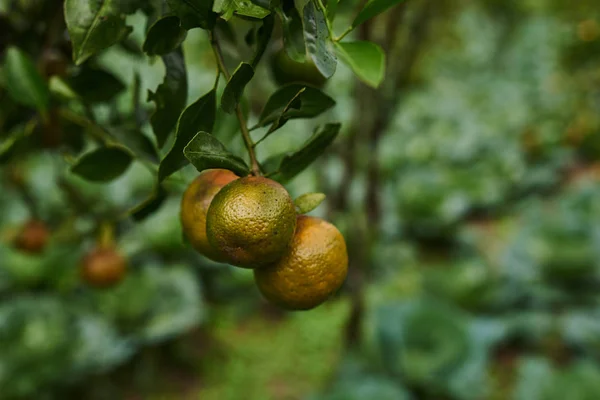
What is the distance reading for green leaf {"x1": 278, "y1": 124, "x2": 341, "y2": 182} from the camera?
1.33 ft

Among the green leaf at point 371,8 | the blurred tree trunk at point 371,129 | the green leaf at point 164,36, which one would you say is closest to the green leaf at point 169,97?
the green leaf at point 164,36

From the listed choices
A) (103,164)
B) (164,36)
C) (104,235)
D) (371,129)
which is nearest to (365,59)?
(164,36)

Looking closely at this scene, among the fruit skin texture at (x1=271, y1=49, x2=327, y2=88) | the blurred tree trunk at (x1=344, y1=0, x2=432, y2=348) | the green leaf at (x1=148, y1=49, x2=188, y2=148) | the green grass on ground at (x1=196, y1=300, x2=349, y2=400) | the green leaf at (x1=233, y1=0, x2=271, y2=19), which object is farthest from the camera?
the green grass on ground at (x1=196, y1=300, x2=349, y2=400)

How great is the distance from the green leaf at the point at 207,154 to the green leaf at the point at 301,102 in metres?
0.05

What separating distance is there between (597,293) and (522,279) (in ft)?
0.86

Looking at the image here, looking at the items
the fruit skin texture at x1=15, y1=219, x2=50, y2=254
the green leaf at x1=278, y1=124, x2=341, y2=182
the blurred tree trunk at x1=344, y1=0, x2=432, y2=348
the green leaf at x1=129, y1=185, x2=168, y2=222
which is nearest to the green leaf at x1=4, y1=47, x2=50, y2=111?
the green leaf at x1=129, y1=185, x2=168, y2=222

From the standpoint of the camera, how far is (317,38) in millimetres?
350

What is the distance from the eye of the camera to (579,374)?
1.60 meters

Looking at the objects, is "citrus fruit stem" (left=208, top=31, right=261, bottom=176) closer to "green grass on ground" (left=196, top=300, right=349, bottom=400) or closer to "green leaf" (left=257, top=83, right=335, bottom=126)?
"green leaf" (left=257, top=83, right=335, bottom=126)

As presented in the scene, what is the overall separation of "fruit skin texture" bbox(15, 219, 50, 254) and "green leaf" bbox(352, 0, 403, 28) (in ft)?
2.03

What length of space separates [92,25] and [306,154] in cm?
16

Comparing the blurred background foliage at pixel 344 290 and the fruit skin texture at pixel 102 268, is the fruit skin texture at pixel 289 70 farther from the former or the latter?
the fruit skin texture at pixel 102 268

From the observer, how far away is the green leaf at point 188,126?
36 centimetres

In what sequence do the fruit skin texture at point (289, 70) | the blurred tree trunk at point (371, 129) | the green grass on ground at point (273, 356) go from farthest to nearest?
the green grass on ground at point (273, 356), the blurred tree trunk at point (371, 129), the fruit skin texture at point (289, 70)
